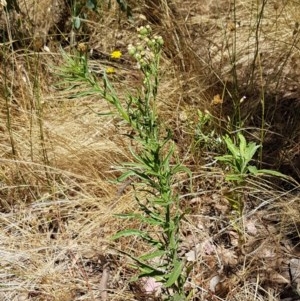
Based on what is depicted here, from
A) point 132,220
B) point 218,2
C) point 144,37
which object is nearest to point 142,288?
point 132,220

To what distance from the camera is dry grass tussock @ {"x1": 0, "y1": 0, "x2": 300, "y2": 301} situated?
2.31 m

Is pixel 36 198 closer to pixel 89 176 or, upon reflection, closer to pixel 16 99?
pixel 89 176

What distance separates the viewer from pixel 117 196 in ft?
8.41

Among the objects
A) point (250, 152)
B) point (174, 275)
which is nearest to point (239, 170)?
point (250, 152)

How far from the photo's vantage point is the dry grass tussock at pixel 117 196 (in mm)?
2307

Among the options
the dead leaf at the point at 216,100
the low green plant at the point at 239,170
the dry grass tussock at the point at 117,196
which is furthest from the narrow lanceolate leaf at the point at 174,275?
the dead leaf at the point at 216,100

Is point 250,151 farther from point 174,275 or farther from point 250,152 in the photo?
point 174,275

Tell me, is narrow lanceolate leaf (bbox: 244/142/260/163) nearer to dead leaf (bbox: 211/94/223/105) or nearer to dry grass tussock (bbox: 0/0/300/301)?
dry grass tussock (bbox: 0/0/300/301)

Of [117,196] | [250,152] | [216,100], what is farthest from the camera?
[216,100]

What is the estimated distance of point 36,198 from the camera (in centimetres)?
272

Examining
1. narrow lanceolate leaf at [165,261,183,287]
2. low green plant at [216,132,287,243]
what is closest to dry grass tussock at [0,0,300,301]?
low green plant at [216,132,287,243]

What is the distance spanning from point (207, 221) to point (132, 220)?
312 millimetres

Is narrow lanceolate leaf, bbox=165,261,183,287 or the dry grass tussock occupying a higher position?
narrow lanceolate leaf, bbox=165,261,183,287

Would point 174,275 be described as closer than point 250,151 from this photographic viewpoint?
Yes
